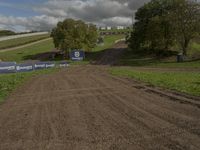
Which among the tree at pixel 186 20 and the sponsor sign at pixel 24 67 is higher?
the tree at pixel 186 20

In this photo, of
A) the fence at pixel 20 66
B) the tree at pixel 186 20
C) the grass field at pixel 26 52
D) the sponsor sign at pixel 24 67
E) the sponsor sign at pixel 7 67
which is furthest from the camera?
the grass field at pixel 26 52

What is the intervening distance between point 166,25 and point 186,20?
592 centimetres

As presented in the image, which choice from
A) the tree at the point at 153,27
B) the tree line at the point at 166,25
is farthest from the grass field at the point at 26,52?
the tree at the point at 153,27

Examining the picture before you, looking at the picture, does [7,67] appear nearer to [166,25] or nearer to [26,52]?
[166,25]

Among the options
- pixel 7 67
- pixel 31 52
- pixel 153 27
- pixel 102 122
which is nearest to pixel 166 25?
pixel 153 27

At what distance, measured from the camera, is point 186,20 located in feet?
184

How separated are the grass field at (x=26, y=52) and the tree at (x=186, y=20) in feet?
127

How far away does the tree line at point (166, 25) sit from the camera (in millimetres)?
55969

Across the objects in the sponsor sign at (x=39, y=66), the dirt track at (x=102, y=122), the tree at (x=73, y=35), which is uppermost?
the tree at (x=73, y=35)

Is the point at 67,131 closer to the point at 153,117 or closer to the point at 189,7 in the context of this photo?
the point at 153,117

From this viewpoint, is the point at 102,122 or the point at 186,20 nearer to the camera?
the point at 102,122

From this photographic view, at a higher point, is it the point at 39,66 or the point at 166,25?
the point at 166,25

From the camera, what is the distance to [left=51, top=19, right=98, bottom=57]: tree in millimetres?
76562

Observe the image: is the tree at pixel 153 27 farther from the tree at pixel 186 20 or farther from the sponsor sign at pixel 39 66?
the sponsor sign at pixel 39 66
